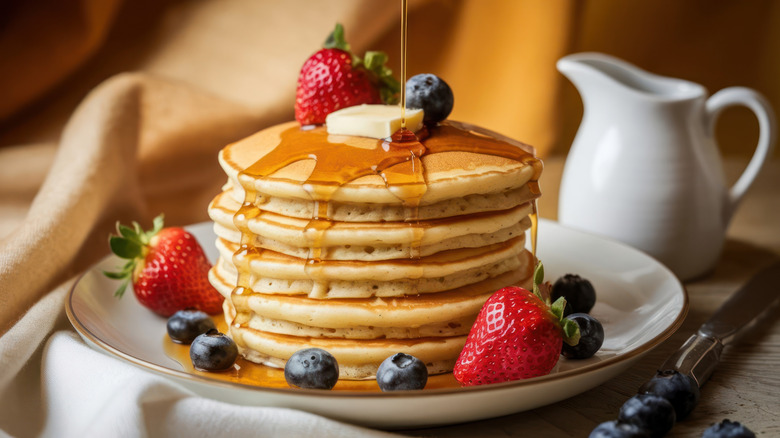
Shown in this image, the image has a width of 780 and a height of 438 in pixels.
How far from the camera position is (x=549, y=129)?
3340 millimetres

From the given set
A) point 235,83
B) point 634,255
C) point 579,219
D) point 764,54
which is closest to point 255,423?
point 634,255

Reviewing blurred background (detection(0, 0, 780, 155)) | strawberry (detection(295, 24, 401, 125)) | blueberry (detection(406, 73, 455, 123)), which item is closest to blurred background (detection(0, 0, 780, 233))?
blurred background (detection(0, 0, 780, 155))

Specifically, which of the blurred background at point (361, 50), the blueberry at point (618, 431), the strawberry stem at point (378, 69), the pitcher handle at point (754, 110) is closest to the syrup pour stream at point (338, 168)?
the strawberry stem at point (378, 69)

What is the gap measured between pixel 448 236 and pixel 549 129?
193cm

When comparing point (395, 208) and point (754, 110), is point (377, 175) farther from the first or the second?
point (754, 110)

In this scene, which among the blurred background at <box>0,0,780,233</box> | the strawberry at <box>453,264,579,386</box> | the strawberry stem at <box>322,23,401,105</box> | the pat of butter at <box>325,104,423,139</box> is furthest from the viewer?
the blurred background at <box>0,0,780,233</box>

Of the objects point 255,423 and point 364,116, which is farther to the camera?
point 364,116

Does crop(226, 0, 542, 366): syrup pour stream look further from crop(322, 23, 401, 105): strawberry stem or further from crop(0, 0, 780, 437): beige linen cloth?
crop(0, 0, 780, 437): beige linen cloth

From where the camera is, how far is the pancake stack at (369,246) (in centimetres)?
151

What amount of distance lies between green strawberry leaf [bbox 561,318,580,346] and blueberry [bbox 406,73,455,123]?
0.60 meters

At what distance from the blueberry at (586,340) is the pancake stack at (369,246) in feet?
0.62

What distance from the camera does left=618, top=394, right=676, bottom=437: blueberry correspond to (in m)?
1.33

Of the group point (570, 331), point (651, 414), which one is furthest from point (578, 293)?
point (651, 414)

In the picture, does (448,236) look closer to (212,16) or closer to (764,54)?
(212,16)
